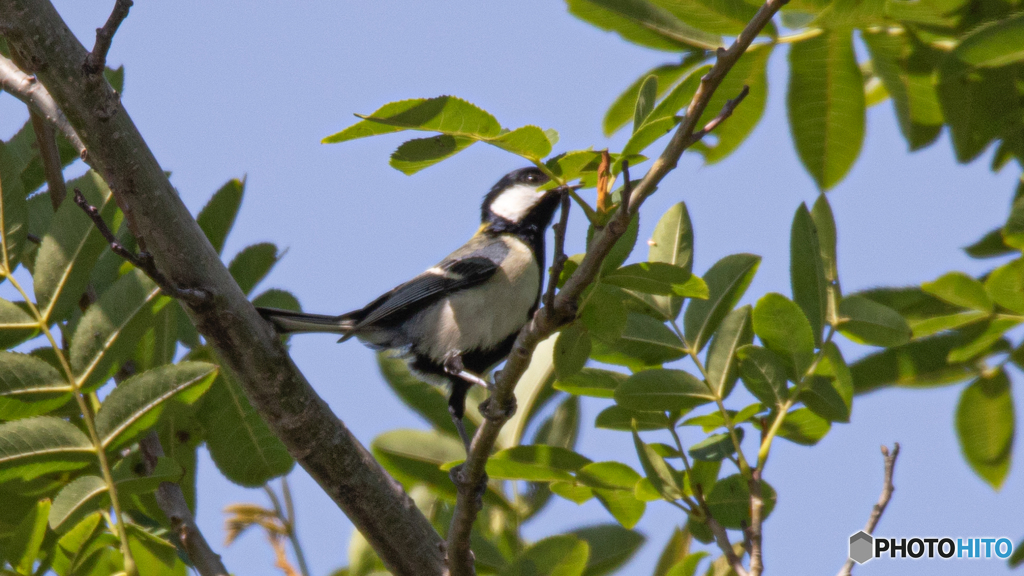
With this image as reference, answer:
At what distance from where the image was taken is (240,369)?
2.59m

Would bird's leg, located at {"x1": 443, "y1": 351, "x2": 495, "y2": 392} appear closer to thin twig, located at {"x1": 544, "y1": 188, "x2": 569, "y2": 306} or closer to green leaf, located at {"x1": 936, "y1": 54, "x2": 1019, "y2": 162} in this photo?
thin twig, located at {"x1": 544, "y1": 188, "x2": 569, "y2": 306}

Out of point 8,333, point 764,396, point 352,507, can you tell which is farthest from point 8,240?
point 764,396

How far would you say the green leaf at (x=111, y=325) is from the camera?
256cm

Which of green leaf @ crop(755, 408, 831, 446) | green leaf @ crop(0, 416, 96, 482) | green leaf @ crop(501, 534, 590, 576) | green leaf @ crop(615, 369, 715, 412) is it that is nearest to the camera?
green leaf @ crop(501, 534, 590, 576)

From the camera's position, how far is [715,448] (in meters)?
2.60

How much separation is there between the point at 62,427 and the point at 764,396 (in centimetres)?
198

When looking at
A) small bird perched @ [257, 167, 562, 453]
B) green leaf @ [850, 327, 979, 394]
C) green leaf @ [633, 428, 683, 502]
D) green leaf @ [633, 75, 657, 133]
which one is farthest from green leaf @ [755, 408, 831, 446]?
small bird perched @ [257, 167, 562, 453]

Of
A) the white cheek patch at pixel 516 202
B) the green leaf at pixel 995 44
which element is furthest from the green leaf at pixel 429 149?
the white cheek patch at pixel 516 202

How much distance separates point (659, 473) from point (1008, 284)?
1282 mm

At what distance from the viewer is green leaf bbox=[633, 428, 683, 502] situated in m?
2.52

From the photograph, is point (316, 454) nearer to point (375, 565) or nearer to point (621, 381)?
point (375, 565)

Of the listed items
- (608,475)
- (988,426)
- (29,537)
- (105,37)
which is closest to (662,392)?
(608,475)

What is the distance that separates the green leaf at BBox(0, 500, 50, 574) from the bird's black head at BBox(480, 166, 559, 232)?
2554mm

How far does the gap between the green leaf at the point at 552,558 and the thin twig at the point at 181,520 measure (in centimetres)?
96
